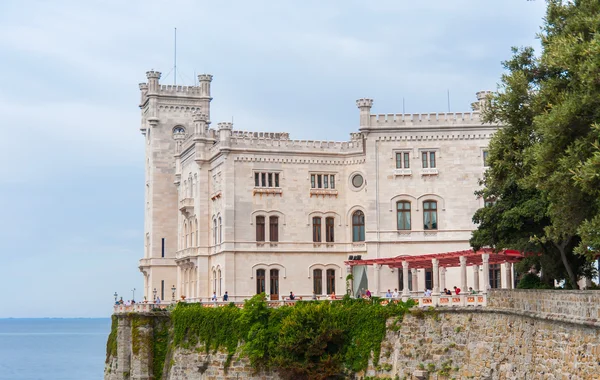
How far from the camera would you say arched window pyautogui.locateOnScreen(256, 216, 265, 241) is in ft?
201

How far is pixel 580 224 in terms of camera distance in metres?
30.8

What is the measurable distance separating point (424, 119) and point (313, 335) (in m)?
19.8

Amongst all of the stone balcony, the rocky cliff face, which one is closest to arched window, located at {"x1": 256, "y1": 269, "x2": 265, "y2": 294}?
the rocky cliff face

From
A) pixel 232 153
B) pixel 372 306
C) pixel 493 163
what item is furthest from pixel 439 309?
pixel 232 153

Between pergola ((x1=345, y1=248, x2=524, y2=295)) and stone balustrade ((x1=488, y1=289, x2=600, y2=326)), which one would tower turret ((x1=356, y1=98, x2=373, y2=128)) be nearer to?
pergola ((x1=345, y1=248, x2=524, y2=295))

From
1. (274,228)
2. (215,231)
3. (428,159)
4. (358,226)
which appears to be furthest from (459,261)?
(215,231)

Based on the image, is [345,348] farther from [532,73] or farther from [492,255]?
[532,73]

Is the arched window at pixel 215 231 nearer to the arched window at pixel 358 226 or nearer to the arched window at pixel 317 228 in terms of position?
the arched window at pixel 317 228

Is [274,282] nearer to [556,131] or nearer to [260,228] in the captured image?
[260,228]

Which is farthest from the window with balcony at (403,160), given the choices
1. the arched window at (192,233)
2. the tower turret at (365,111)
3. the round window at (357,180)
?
the arched window at (192,233)

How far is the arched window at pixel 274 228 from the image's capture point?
61250mm

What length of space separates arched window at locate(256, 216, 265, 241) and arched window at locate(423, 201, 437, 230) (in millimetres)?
10381

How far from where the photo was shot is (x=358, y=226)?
62.0m

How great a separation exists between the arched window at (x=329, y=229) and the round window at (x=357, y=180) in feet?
8.82
